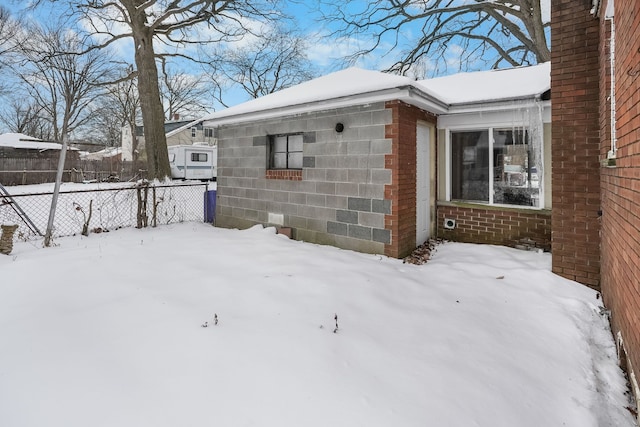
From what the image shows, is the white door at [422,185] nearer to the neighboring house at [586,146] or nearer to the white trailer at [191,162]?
the neighboring house at [586,146]

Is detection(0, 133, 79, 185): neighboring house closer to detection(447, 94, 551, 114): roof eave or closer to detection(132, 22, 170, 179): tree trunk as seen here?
detection(132, 22, 170, 179): tree trunk

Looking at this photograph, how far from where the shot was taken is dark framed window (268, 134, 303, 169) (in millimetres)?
6965

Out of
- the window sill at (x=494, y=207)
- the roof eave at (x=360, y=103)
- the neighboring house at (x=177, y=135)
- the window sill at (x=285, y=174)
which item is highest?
the neighboring house at (x=177, y=135)

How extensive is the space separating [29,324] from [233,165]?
5679 mm

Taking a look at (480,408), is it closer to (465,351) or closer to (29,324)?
(465,351)

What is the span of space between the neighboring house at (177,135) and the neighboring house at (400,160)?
2516 centimetres

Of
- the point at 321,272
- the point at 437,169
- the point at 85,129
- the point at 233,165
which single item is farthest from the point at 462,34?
the point at 85,129

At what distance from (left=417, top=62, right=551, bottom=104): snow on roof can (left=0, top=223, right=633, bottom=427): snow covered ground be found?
3043 mm

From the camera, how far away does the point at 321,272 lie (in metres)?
4.41

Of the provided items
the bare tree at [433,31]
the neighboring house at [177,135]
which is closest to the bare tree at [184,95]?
the neighboring house at [177,135]

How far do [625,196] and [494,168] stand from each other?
4.05 m

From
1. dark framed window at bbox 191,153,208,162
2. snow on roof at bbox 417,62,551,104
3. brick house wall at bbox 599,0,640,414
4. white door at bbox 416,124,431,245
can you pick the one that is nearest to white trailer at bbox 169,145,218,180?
dark framed window at bbox 191,153,208,162

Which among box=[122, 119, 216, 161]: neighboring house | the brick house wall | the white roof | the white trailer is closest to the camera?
the brick house wall

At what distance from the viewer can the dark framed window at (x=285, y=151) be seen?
6965 millimetres
